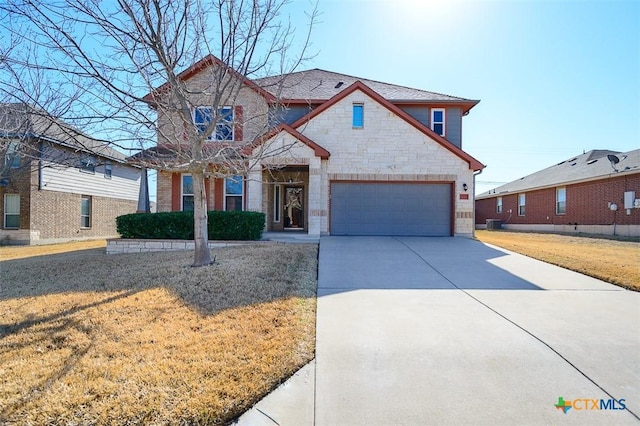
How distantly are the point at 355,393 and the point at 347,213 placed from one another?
10.8 meters

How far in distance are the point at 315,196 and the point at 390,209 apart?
3.08 m

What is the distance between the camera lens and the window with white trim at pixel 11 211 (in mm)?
17531

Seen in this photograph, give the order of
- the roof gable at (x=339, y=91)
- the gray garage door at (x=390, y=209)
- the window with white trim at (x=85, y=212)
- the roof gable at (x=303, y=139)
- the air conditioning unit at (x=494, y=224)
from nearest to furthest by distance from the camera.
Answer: the roof gable at (x=303, y=139)
the gray garage door at (x=390, y=209)
the roof gable at (x=339, y=91)
the window with white trim at (x=85, y=212)
the air conditioning unit at (x=494, y=224)

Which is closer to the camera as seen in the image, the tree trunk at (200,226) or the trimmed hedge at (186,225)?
the tree trunk at (200,226)

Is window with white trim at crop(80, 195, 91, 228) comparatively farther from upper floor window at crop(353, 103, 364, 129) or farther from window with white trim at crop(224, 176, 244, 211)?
upper floor window at crop(353, 103, 364, 129)

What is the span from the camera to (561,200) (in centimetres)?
2208

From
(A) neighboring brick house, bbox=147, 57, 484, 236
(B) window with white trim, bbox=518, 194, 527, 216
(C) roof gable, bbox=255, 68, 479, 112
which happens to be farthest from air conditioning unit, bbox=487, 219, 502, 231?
(A) neighboring brick house, bbox=147, 57, 484, 236

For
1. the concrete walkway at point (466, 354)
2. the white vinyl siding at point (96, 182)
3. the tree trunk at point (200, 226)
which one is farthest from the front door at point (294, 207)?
the concrete walkway at point (466, 354)

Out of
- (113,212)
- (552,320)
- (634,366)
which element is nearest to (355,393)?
(634,366)

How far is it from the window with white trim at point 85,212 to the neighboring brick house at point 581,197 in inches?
1144

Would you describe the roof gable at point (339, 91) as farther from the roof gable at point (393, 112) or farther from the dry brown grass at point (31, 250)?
the dry brown grass at point (31, 250)

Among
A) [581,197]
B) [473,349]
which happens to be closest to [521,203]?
[581,197]

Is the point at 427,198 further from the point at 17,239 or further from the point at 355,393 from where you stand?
the point at 17,239

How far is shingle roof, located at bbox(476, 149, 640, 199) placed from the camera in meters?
18.2
